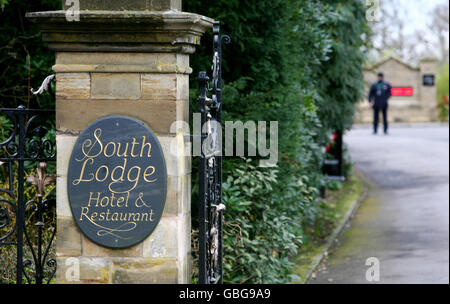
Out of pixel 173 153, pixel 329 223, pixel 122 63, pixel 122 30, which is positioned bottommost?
pixel 329 223

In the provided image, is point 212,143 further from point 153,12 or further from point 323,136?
point 323,136

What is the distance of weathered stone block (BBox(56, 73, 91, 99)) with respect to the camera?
3896mm

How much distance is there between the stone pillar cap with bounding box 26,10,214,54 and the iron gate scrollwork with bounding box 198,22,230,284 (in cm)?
25

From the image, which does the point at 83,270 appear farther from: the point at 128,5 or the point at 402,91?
the point at 402,91

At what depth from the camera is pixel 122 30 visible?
3820mm

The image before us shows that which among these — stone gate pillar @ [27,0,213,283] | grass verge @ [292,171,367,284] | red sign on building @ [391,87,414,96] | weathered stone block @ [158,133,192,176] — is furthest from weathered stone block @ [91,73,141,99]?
red sign on building @ [391,87,414,96]

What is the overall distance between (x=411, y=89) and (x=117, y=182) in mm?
33212

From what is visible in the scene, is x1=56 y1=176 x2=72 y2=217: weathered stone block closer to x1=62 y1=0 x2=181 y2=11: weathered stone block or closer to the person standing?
x1=62 y1=0 x2=181 y2=11: weathered stone block

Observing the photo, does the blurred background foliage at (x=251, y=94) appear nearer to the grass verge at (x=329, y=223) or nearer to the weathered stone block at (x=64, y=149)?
the grass verge at (x=329, y=223)

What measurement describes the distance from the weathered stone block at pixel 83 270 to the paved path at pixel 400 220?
5.15m

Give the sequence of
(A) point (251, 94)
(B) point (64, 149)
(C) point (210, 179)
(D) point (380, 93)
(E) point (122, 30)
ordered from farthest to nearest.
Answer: (D) point (380, 93) → (A) point (251, 94) → (C) point (210, 179) → (B) point (64, 149) → (E) point (122, 30)

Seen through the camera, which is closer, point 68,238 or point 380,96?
point 68,238

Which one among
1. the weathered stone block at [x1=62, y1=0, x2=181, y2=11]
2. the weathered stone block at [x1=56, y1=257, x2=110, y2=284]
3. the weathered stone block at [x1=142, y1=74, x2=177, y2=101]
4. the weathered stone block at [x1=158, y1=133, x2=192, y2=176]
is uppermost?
the weathered stone block at [x1=62, y1=0, x2=181, y2=11]

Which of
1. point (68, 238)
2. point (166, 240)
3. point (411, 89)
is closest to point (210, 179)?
point (166, 240)
